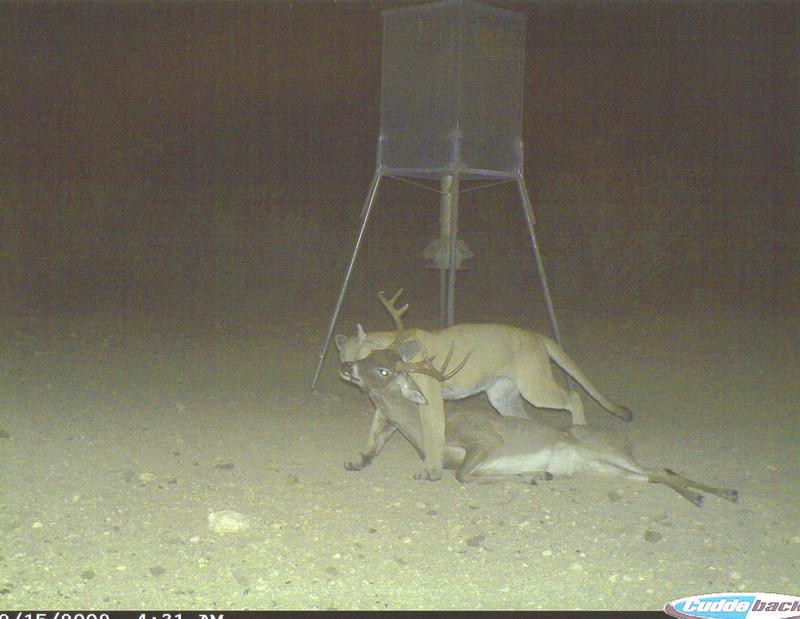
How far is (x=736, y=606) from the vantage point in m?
4.40

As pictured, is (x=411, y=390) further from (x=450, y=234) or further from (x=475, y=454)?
(x=450, y=234)

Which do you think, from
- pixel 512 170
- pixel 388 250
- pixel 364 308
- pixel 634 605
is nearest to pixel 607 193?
pixel 388 250

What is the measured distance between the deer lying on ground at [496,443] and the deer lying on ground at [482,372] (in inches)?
5.6

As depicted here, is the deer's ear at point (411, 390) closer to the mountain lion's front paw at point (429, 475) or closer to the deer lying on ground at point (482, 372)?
the deer lying on ground at point (482, 372)

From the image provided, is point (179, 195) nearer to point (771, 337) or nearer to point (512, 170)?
point (771, 337)

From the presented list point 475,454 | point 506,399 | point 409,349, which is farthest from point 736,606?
point 506,399

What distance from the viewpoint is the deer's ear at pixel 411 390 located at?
6480 mm

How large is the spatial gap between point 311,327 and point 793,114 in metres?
15.9

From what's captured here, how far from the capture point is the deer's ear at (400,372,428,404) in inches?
255

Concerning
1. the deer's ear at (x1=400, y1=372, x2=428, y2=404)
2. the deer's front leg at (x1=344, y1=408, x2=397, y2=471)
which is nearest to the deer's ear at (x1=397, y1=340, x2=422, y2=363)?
the deer's ear at (x1=400, y1=372, x2=428, y2=404)

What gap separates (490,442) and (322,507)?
1.51 m

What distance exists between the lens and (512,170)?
807 centimetres

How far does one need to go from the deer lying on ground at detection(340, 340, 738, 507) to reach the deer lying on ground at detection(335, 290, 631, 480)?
14 cm

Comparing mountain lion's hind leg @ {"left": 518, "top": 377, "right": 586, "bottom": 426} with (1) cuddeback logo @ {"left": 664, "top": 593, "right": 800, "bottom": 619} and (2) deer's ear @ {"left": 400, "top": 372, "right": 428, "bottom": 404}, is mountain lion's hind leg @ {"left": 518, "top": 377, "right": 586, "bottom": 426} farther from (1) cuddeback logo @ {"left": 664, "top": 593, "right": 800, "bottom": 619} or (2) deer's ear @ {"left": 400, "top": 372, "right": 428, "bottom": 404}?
(1) cuddeback logo @ {"left": 664, "top": 593, "right": 800, "bottom": 619}
